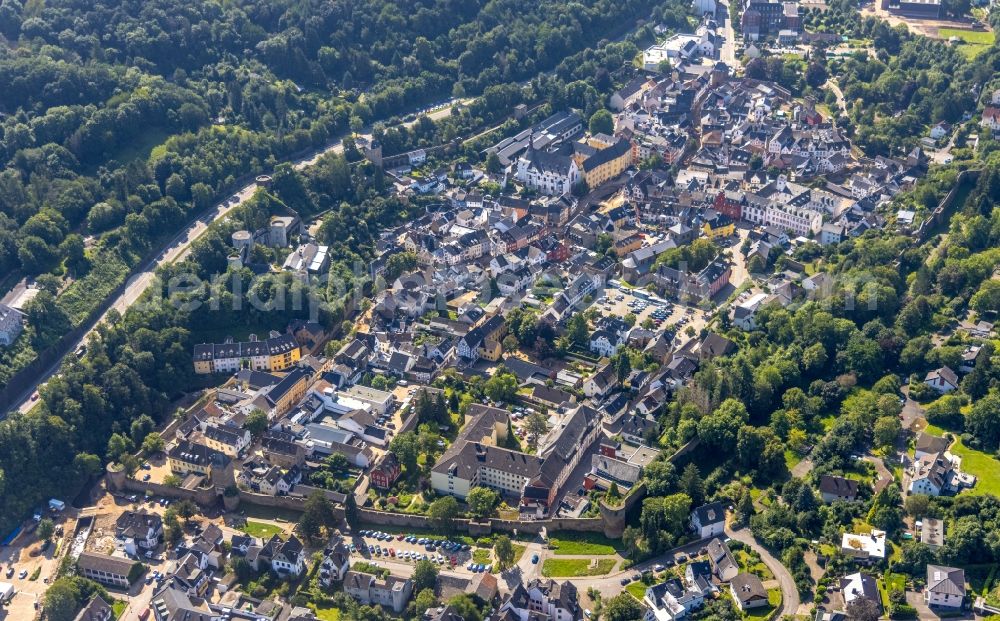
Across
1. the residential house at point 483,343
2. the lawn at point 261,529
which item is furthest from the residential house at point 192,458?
the residential house at point 483,343

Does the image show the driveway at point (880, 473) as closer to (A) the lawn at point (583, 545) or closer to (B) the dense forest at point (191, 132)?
(A) the lawn at point (583, 545)

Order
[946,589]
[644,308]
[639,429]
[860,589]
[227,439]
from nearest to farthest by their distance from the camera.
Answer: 1. [946,589]
2. [860,589]
3. [639,429]
4. [227,439]
5. [644,308]

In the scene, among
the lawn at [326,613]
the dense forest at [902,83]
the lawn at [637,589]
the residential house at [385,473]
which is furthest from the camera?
the dense forest at [902,83]

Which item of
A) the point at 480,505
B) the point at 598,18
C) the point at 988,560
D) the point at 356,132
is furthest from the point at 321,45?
the point at 988,560

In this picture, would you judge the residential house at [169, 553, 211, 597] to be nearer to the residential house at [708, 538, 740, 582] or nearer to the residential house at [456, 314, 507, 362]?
the residential house at [456, 314, 507, 362]

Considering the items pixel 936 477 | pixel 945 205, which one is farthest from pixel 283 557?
pixel 945 205

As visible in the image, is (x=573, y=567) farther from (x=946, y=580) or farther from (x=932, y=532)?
(x=932, y=532)

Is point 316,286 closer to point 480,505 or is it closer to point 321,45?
point 480,505
